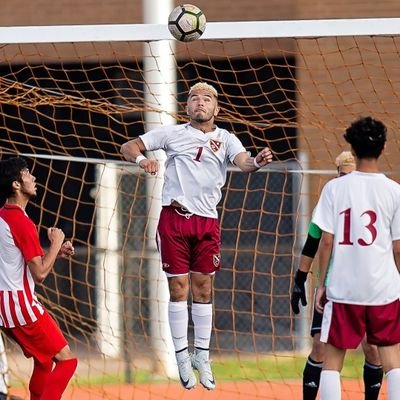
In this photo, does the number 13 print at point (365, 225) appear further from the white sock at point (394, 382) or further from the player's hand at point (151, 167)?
the player's hand at point (151, 167)

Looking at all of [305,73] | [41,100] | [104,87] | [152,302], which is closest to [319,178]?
[305,73]

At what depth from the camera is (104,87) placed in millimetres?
15633

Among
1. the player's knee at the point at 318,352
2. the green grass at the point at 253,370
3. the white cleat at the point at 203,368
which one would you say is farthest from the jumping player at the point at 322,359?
the green grass at the point at 253,370

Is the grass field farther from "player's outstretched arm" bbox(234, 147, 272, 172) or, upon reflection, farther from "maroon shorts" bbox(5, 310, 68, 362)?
"player's outstretched arm" bbox(234, 147, 272, 172)

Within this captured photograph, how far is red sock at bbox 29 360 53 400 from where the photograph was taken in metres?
7.82

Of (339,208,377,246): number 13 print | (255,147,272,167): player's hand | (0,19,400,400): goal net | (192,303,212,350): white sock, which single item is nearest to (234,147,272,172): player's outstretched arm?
(255,147,272,167): player's hand

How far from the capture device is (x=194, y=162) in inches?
318

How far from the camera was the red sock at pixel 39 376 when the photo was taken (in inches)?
308

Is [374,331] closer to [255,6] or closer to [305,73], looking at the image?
[305,73]

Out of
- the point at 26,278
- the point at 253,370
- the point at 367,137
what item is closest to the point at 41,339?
the point at 26,278

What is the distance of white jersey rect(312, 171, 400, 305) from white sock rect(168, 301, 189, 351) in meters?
1.70

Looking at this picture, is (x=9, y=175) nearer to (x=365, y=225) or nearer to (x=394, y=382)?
(x=365, y=225)

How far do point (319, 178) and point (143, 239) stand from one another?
2155 millimetres

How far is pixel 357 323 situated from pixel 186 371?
5.75ft
